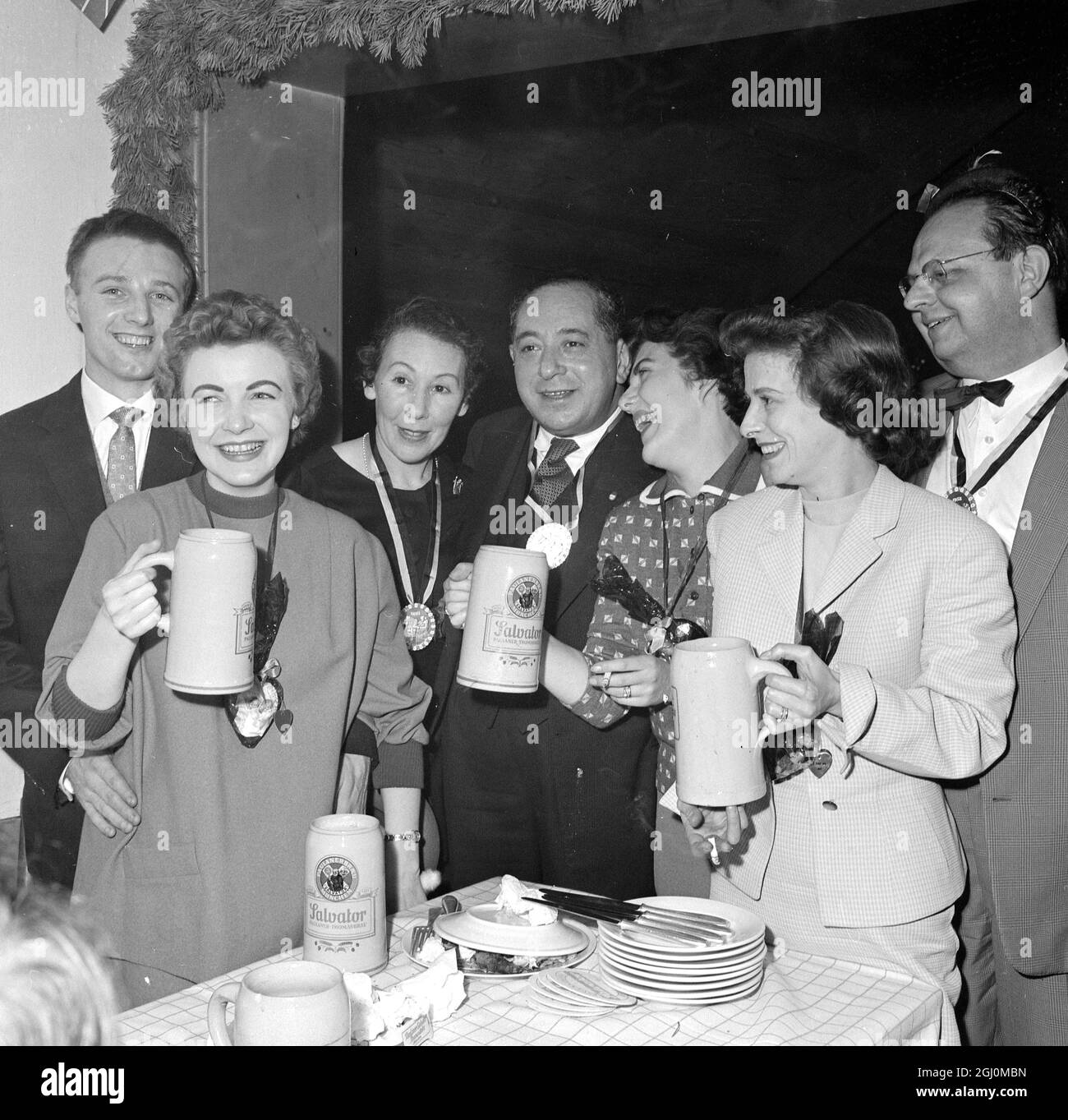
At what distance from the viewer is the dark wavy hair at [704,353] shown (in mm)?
2377

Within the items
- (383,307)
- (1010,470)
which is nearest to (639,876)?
(1010,470)

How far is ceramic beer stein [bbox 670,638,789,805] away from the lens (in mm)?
1538

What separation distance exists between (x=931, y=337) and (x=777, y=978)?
50.0 inches

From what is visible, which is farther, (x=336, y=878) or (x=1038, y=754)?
(x=1038, y=754)

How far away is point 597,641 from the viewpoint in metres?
2.34

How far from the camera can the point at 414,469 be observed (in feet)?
8.88

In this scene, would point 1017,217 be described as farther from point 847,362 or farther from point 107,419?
point 107,419

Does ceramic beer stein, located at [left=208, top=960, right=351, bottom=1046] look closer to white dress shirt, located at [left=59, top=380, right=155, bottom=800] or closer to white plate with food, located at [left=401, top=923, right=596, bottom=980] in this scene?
white plate with food, located at [left=401, top=923, right=596, bottom=980]

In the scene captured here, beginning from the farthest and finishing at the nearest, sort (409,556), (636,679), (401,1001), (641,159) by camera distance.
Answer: (641,159)
(409,556)
(636,679)
(401,1001)

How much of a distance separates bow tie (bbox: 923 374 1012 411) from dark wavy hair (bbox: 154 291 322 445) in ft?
3.94

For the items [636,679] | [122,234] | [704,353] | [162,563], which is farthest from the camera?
[122,234]

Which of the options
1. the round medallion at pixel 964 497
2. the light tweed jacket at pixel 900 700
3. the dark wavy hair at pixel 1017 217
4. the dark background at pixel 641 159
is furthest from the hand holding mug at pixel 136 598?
the dark wavy hair at pixel 1017 217

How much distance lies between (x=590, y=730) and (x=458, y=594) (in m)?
0.63

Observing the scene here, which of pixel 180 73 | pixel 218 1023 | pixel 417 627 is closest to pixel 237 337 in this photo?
pixel 417 627
